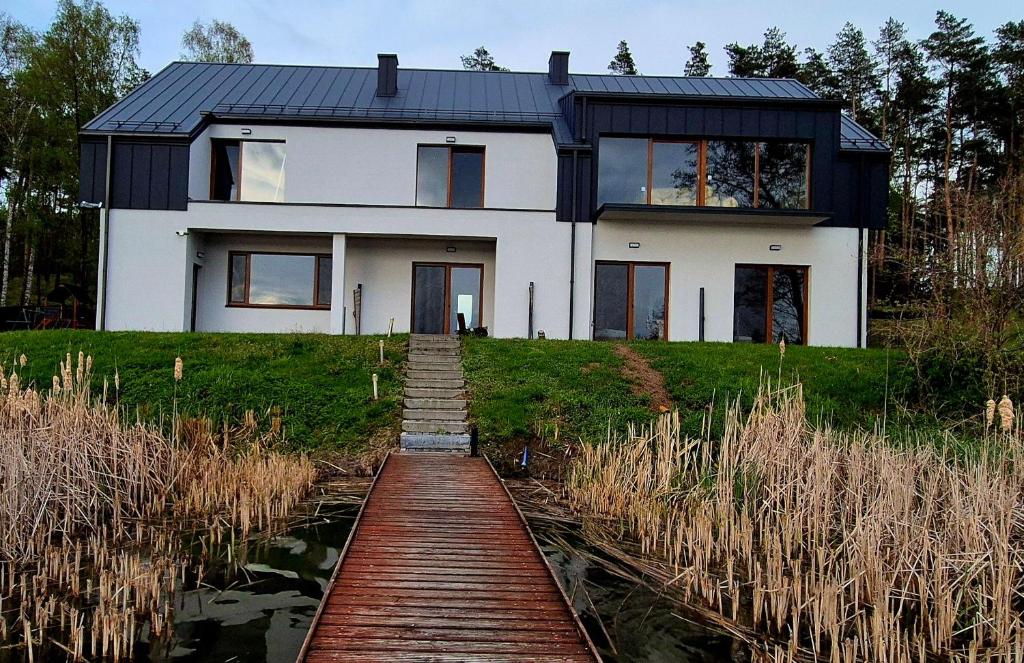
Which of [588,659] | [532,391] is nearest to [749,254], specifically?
[532,391]

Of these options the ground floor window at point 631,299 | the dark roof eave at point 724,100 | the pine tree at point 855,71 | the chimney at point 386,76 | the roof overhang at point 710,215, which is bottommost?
the ground floor window at point 631,299

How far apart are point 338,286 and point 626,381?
674 centimetres

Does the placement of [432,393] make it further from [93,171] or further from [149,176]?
A: [93,171]

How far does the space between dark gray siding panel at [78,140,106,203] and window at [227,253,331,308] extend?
9.37 ft

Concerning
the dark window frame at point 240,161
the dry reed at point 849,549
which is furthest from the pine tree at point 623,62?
the dry reed at point 849,549

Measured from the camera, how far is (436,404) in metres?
10.8

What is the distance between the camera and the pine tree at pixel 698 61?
33.9m

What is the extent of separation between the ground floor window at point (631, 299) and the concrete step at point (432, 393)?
4638 millimetres

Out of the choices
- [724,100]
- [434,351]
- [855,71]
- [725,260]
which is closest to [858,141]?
[724,100]

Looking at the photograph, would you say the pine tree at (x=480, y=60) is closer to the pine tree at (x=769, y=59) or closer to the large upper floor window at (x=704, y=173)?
the pine tree at (x=769, y=59)

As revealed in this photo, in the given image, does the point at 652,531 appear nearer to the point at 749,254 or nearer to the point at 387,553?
the point at 387,553

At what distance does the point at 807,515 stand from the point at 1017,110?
25.6m

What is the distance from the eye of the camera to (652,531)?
608cm

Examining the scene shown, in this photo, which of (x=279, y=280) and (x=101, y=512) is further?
(x=279, y=280)
